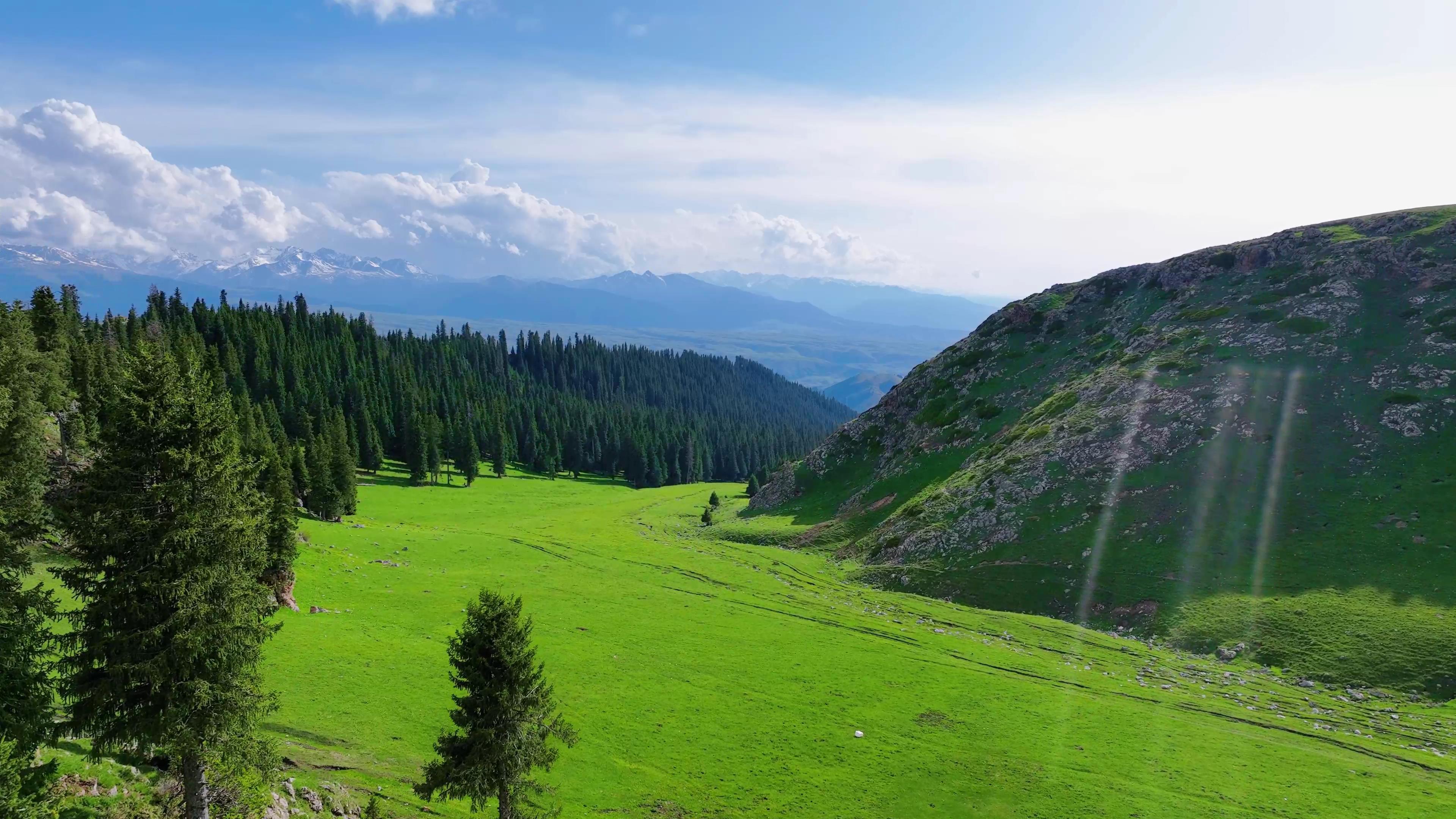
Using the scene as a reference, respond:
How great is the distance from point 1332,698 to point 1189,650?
32.8 ft

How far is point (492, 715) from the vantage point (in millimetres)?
28438

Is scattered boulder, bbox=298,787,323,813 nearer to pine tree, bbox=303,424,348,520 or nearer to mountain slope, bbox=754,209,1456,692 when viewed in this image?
mountain slope, bbox=754,209,1456,692

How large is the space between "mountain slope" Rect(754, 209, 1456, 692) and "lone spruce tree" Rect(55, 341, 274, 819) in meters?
65.7

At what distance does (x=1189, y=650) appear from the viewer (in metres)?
59.1

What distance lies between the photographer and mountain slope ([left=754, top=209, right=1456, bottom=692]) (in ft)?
201

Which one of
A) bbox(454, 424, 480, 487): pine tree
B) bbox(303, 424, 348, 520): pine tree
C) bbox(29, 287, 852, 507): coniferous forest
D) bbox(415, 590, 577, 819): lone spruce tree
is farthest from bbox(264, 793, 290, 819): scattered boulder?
bbox(454, 424, 480, 487): pine tree

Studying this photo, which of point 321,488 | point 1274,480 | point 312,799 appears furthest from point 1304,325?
point 321,488

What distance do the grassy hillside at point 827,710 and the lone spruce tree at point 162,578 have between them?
5.61 metres

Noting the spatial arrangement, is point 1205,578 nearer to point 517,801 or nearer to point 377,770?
point 517,801

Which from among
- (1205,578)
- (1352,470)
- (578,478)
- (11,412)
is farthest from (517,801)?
(578,478)

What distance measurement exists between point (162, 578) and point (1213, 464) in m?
89.7

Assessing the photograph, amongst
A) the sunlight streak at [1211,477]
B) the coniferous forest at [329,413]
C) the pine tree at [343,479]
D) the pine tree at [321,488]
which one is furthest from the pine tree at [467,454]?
the sunlight streak at [1211,477]

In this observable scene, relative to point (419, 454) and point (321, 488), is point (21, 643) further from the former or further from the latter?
point (419, 454)

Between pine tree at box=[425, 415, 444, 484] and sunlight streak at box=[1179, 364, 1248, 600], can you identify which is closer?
sunlight streak at box=[1179, 364, 1248, 600]
